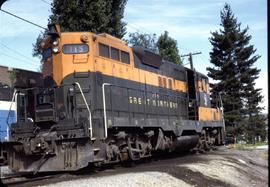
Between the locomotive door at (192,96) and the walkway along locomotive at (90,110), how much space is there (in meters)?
3.14

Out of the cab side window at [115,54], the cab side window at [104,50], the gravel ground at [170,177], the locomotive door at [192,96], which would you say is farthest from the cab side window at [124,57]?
the locomotive door at [192,96]

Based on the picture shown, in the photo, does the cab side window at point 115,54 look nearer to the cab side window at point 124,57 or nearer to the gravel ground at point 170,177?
the cab side window at point 124,57

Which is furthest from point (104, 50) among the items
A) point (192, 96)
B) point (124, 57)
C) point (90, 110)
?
point (192, 96)

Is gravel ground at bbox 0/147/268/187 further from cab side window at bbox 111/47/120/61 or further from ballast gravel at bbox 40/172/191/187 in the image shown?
cab side window at bbox 111/47/120/61

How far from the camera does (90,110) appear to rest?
13.9 m

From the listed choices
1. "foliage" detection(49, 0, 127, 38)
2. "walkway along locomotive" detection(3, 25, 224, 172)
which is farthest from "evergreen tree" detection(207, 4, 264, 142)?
"walkway along locomotive" detection(3, 25, 224, 172)

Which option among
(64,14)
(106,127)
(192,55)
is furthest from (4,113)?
(192,55)

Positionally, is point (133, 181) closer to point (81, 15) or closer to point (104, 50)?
point (104, 50)

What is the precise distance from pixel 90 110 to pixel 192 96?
952 centimetres

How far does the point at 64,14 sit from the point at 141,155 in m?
13.3

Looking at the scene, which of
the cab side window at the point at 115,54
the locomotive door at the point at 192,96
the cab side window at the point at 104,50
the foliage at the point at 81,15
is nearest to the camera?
the cab side window at the point at 104,50

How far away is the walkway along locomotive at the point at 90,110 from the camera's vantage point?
12820 millimetres

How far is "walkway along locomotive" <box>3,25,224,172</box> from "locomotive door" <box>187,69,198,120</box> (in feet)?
10.3

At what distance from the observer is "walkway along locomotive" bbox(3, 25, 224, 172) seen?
12.8 meters
